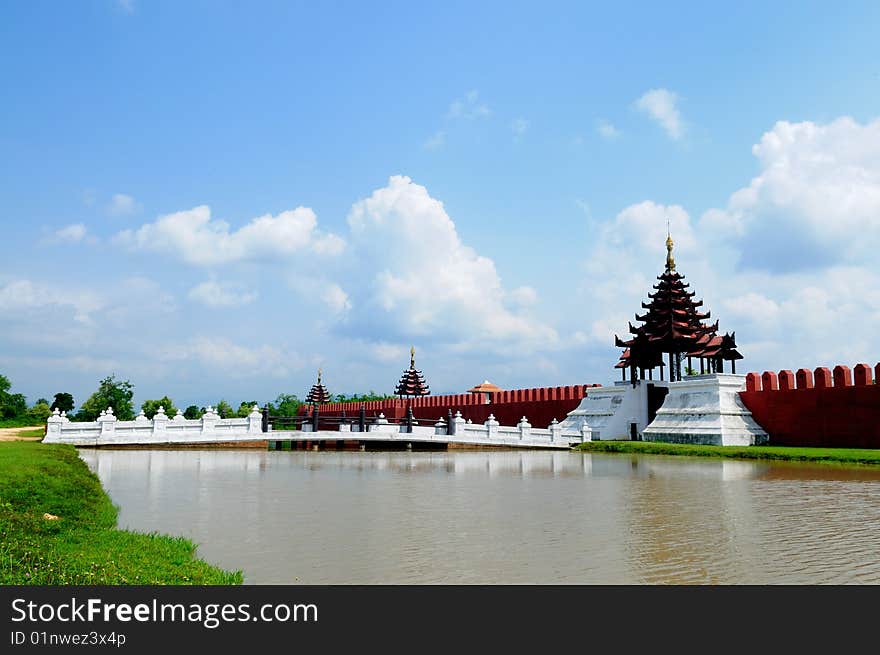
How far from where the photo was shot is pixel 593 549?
25.5ft

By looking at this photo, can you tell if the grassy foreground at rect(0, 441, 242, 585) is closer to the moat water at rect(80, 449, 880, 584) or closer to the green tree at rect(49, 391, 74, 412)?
the moat water at rect(80, 449, 880, 584)

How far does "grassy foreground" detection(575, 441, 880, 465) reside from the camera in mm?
20953

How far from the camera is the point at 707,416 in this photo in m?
28.4

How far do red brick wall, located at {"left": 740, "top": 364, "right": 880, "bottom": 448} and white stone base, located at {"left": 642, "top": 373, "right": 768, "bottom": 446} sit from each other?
0.52 metres

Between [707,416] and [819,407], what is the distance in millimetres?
4155

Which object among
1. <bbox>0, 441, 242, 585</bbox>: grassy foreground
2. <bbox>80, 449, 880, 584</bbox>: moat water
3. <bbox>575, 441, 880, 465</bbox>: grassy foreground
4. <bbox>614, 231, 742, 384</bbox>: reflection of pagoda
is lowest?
<bbox>575, 441, 880, 465</bbox>: grassy foreground

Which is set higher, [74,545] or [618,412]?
[618,412]

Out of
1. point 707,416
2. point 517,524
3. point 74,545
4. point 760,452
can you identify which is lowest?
point 760,452

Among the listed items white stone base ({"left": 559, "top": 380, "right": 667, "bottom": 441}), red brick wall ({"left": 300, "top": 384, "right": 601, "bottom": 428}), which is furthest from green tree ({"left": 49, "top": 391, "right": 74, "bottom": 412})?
white stone base ({"left": 559, "top": 380, "right": 667, "bottom": 441})

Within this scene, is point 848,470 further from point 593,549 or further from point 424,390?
point 424,390

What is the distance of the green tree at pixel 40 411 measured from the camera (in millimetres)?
48594

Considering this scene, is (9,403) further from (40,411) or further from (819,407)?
(819,407)

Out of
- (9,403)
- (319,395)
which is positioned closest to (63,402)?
(9,403)

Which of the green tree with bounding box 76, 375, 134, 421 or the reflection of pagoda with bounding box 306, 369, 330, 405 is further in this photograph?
the reflection of pagoda with bounding box 306, 369, 330, 405
